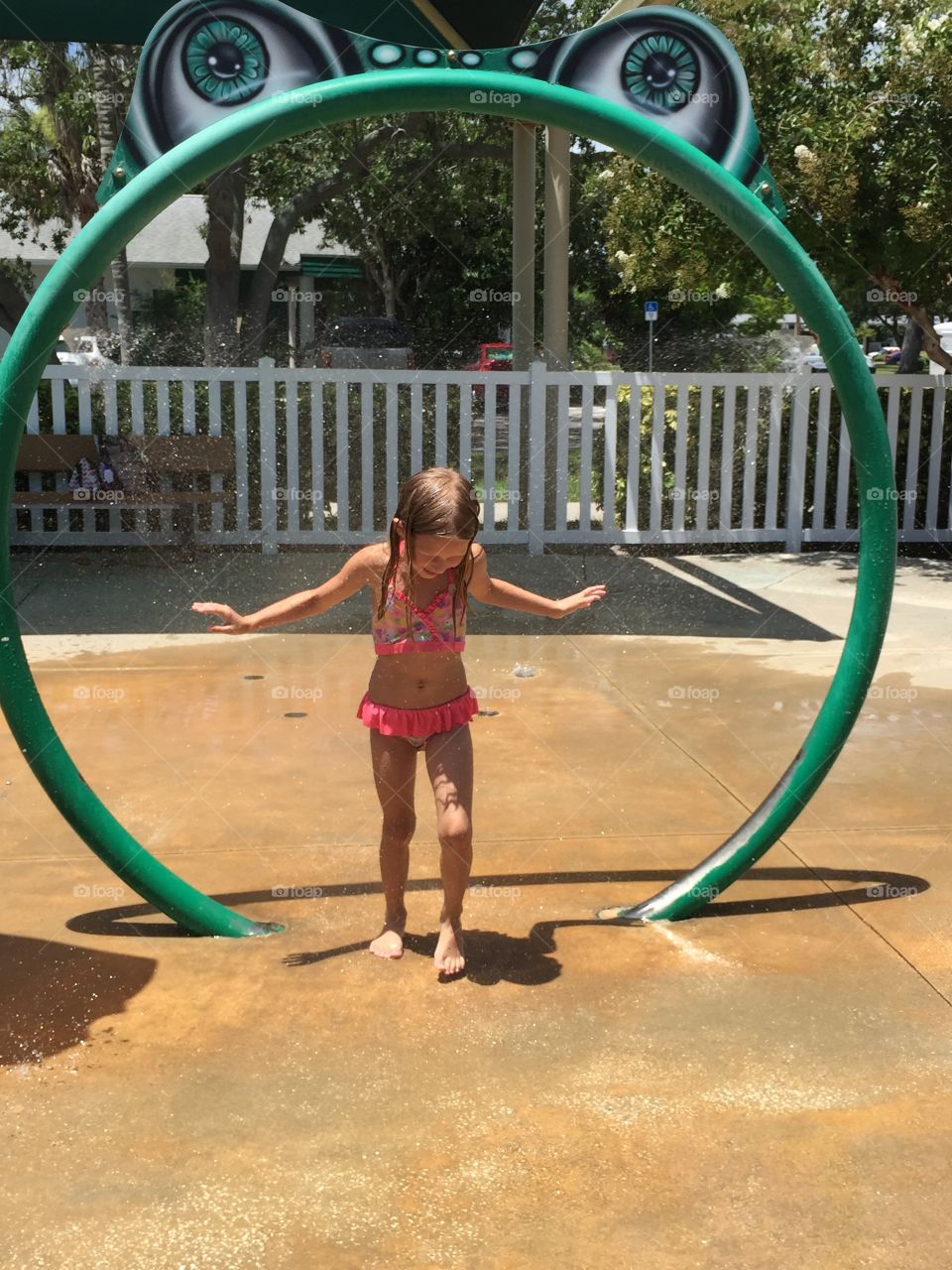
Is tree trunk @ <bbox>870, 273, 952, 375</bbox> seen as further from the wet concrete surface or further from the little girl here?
the little girl

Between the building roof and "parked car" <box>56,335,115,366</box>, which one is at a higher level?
the building roof

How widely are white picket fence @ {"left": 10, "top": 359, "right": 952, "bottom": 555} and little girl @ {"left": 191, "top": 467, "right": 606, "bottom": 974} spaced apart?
595 centimetres

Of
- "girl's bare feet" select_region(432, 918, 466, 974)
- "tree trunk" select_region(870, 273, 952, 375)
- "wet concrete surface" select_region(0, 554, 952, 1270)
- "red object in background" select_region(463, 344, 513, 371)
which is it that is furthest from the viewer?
"red object in background" select_region(463, 344, 513, 371)

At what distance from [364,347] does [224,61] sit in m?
28.9

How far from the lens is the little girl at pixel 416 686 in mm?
3521

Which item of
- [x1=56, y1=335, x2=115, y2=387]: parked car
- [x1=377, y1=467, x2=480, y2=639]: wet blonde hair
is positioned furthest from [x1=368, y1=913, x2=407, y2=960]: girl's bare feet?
[x1=56, y1=335, x2=115, y2=387]: parked car

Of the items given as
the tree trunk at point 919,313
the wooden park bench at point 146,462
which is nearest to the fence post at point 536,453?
the wooden park bench at point 146,462

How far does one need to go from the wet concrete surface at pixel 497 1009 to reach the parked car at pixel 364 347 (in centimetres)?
2171

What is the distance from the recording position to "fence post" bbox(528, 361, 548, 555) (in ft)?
32.8

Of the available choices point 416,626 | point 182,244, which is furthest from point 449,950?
point 182,244

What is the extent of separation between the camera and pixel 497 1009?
3.39 metres

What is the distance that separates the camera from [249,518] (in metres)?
10.4

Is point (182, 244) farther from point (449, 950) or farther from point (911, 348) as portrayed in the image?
point (449, 950)

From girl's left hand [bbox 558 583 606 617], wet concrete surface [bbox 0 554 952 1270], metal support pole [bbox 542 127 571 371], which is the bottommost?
wet concrete surface [bbox 0 554 952 1270]
